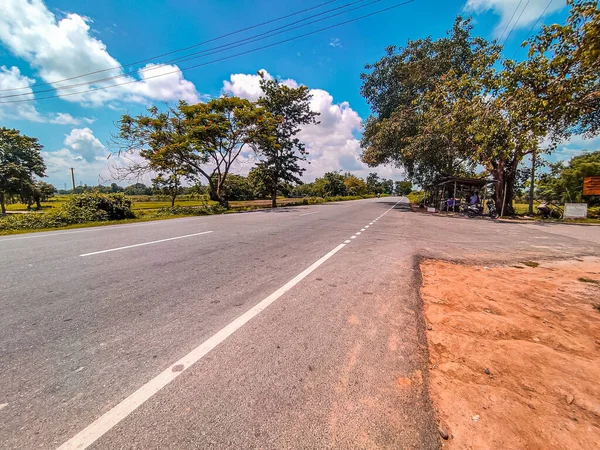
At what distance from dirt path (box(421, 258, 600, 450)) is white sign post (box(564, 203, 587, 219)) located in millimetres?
17140

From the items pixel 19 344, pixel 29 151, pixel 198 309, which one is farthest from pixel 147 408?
pixel 29 151

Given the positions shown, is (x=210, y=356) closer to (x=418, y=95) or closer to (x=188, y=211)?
(x=188, y=211)

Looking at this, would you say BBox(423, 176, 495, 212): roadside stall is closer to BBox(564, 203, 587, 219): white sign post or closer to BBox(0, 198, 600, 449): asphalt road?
BBox(564, 203, 587, 219): white sign post

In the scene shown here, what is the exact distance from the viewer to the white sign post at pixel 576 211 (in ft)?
51.5

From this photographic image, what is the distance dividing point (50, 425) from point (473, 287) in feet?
16.4

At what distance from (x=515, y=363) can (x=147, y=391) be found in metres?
3.03

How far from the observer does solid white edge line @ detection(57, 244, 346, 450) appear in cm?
140

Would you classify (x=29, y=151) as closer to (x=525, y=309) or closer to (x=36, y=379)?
(x=36, y=379)

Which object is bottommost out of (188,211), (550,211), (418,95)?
(550,211)

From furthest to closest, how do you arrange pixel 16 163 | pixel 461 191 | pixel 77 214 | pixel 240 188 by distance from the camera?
1. pixel 240 188
2. pixel 16 163
3. pixel 461 191
4. pixel 77 214

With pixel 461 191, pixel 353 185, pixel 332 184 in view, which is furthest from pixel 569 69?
pixel 353 185

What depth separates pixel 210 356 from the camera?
216 centimetres

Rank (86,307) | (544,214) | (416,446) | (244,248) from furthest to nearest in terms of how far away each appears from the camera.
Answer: (544,214) → (244,248) → (86,307) → (416,446)

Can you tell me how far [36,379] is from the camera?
186 cm
